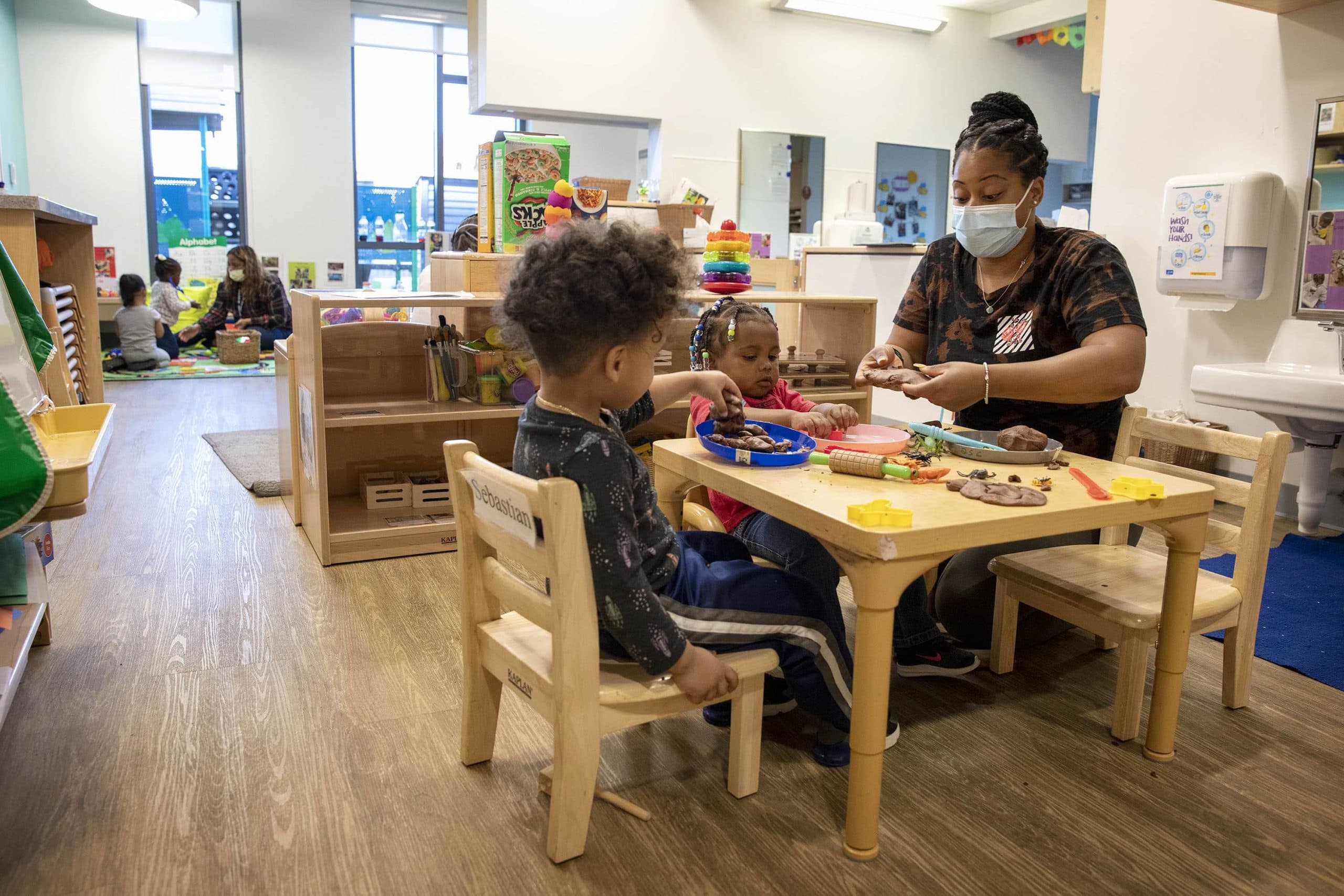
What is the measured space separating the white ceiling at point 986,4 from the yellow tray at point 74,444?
7.50 metres

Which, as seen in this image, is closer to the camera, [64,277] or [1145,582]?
[1145,582]

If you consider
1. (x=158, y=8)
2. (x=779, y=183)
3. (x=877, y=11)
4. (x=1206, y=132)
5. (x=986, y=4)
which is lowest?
(x=1206, y=132)

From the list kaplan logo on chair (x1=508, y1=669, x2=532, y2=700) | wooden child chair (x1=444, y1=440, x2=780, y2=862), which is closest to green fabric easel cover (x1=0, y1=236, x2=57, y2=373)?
wooden child chair (x1=444, y1=440, x2=780, y2=862)

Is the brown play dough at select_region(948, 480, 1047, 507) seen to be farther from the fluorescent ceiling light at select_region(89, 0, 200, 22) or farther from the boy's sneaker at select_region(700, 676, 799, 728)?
the fluorescent ceiling light at select_region(89, 0, 200, 22)

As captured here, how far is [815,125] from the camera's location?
7758 millimetres

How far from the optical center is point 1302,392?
335cm

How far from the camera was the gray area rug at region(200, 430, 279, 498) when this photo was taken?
4.15 meters

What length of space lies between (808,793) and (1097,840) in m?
0.49

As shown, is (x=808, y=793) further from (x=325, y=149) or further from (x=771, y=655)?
(x=325, y=149)

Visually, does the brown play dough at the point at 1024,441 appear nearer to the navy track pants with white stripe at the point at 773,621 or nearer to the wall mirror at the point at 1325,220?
the navy track pants with white stripe at the point at 773,621

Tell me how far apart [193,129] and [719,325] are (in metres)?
8.95

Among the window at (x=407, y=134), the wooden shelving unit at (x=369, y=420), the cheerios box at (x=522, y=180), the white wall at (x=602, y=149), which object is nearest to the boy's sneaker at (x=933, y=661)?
the wooden shelving unit at (x=369, y=420)

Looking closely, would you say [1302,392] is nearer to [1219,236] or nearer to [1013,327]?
[1219,236]

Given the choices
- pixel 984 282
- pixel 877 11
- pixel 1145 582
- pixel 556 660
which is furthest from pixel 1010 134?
pixel 877 11
